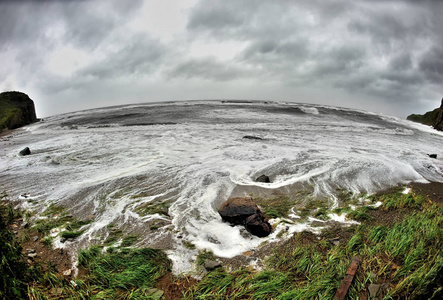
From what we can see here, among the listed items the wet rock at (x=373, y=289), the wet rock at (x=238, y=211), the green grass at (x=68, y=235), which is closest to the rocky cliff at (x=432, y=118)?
the wet rock at (x=238, y=211)

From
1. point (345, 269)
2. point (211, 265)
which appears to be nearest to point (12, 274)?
point (211, 265)

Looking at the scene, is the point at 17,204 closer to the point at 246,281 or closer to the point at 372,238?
the point at 246,281

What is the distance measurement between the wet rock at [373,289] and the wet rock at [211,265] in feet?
7.16

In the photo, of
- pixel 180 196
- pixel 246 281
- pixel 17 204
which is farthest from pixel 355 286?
pixel 17 204

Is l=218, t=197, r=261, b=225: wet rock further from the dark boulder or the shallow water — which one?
the dark boulder

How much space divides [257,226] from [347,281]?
1822 millimetres

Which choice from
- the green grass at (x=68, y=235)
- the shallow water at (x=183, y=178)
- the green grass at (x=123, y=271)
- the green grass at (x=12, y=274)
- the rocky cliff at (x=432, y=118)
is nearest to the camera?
the green grass at (x=12, y=274)

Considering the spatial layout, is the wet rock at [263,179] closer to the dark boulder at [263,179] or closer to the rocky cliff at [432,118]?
the dark boulder at [263,179]

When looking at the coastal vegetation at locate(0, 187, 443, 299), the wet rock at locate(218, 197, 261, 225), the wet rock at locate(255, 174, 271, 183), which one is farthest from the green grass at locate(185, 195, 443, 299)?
the wet rock at locate(255, 174, 271, 183)

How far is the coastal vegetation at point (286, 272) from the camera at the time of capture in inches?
124

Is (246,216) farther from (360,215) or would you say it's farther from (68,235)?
(68,235)

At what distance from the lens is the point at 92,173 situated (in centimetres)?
849

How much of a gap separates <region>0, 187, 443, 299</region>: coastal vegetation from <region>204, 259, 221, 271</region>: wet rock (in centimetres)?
8

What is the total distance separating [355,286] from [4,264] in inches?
187
